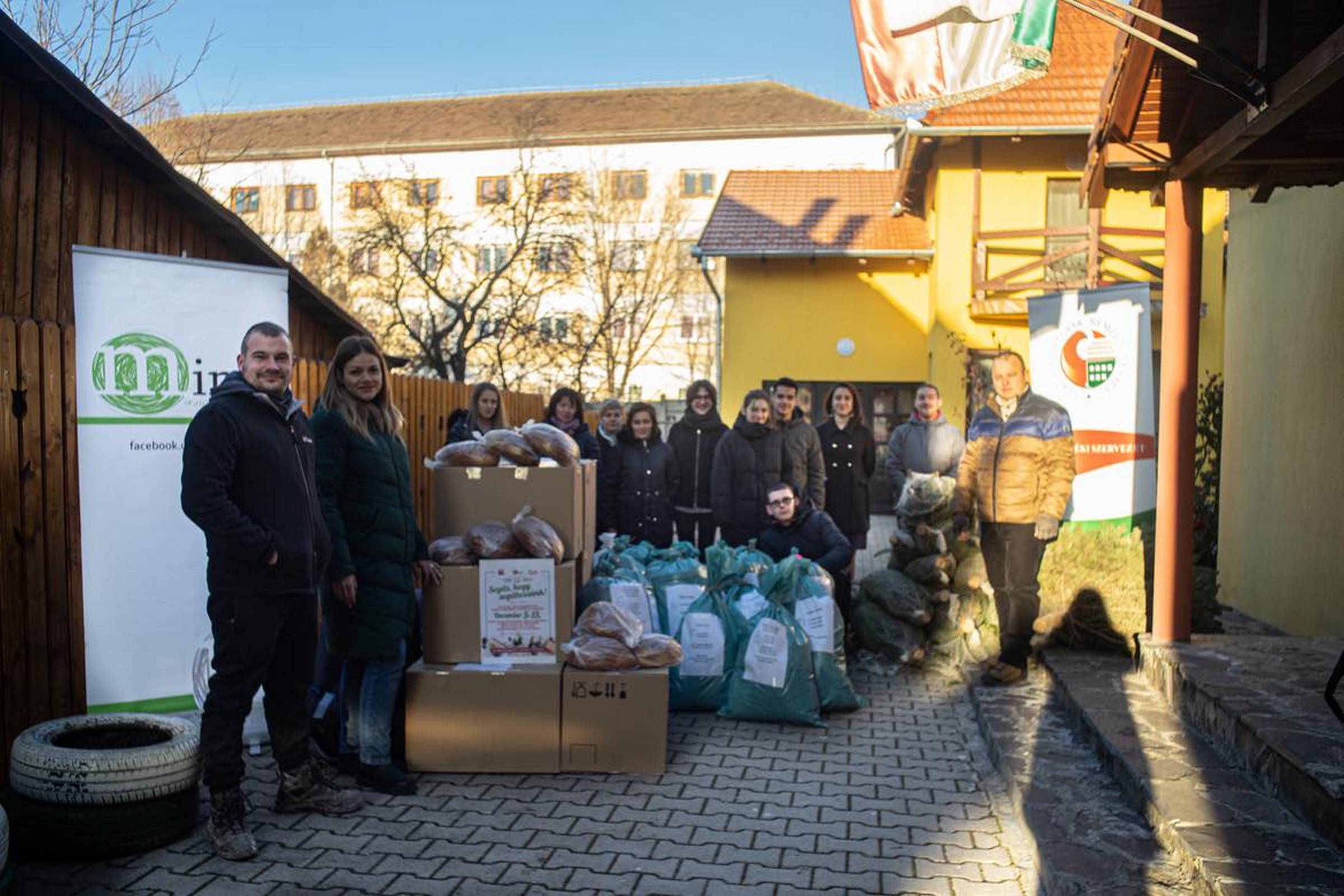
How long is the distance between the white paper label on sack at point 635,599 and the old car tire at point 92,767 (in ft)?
7.89

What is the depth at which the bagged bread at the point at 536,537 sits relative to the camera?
5.33 m

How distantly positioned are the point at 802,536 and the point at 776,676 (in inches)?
54.1

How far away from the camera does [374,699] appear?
494 cm

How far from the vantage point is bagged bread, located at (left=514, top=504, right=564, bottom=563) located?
5.33 metres

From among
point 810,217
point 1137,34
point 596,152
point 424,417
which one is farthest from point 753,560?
point 596,152

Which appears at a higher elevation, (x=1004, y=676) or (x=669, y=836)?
(x=1004, y=676)

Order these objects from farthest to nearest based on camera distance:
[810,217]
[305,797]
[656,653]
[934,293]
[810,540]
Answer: [810,217]
[934,293]
[810,540]
[656,653]
[305,797]

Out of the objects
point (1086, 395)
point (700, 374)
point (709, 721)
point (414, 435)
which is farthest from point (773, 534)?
point (700, 374)

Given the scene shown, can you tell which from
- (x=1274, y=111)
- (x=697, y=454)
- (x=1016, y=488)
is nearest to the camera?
(x=1274, y=111)

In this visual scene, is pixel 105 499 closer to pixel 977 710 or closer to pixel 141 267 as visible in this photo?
pixel 141 267

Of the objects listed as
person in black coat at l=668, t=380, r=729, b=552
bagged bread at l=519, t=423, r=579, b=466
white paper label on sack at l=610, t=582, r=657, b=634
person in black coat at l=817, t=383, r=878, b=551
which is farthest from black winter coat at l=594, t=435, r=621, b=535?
bagged bread at l=519, t=423, r=579, b=466

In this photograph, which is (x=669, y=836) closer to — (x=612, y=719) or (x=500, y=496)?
(x=612, y=719)

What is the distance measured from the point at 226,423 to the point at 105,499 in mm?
1342

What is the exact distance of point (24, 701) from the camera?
188 inches
